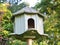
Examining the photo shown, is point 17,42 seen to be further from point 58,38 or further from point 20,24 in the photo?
point 20,24

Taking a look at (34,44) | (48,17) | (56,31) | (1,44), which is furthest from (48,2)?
(1,44)

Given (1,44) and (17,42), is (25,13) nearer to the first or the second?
(1,44)

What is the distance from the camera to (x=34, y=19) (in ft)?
19.1

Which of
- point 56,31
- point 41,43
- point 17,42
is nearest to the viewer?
point 56,31

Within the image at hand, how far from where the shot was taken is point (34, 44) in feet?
27.9

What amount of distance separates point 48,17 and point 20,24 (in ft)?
7.31

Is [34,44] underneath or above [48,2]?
underneath

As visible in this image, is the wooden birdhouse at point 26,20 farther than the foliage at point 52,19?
No

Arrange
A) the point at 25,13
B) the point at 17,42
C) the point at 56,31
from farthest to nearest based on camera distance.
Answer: the point at 17,42
the point at 56,31
the point at 25,13

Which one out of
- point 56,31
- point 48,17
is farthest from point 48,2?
point 56,31

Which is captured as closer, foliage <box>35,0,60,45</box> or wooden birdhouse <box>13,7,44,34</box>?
wooden birdhouse <box>13,7,44,34</box>

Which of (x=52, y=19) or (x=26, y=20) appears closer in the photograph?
(x=26, y=20)

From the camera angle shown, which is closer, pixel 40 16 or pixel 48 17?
pixel 40 16

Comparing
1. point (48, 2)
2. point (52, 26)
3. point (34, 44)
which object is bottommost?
point (34, 44)
